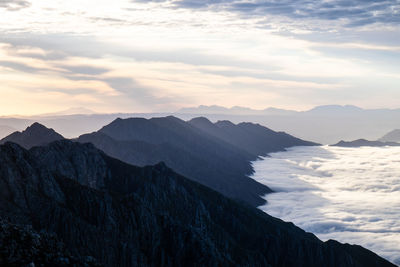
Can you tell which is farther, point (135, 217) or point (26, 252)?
point (135, 217)

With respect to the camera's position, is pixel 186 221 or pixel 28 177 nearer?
pixel 28 177

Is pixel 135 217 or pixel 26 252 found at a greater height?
pixel 26 252

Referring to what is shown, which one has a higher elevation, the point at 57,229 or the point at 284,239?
the point at 57,229

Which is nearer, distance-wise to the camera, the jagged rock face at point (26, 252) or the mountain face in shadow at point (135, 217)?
the jagged rock face at point (26, 252)

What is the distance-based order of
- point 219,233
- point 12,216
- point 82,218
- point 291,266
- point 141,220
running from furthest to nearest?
point 291,266 → point 219,233 → point 141,220 → point 82,218 → point 12,216

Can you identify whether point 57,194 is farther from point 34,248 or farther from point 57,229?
point 34,248

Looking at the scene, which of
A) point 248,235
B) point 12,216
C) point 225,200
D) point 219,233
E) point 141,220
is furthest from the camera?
point 225,200

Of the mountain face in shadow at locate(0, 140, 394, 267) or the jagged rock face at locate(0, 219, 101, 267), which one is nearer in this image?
the jagged rock face at locate(0, 219, 101, 267)

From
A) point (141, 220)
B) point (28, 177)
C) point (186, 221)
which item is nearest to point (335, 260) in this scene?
point (186, 221)
